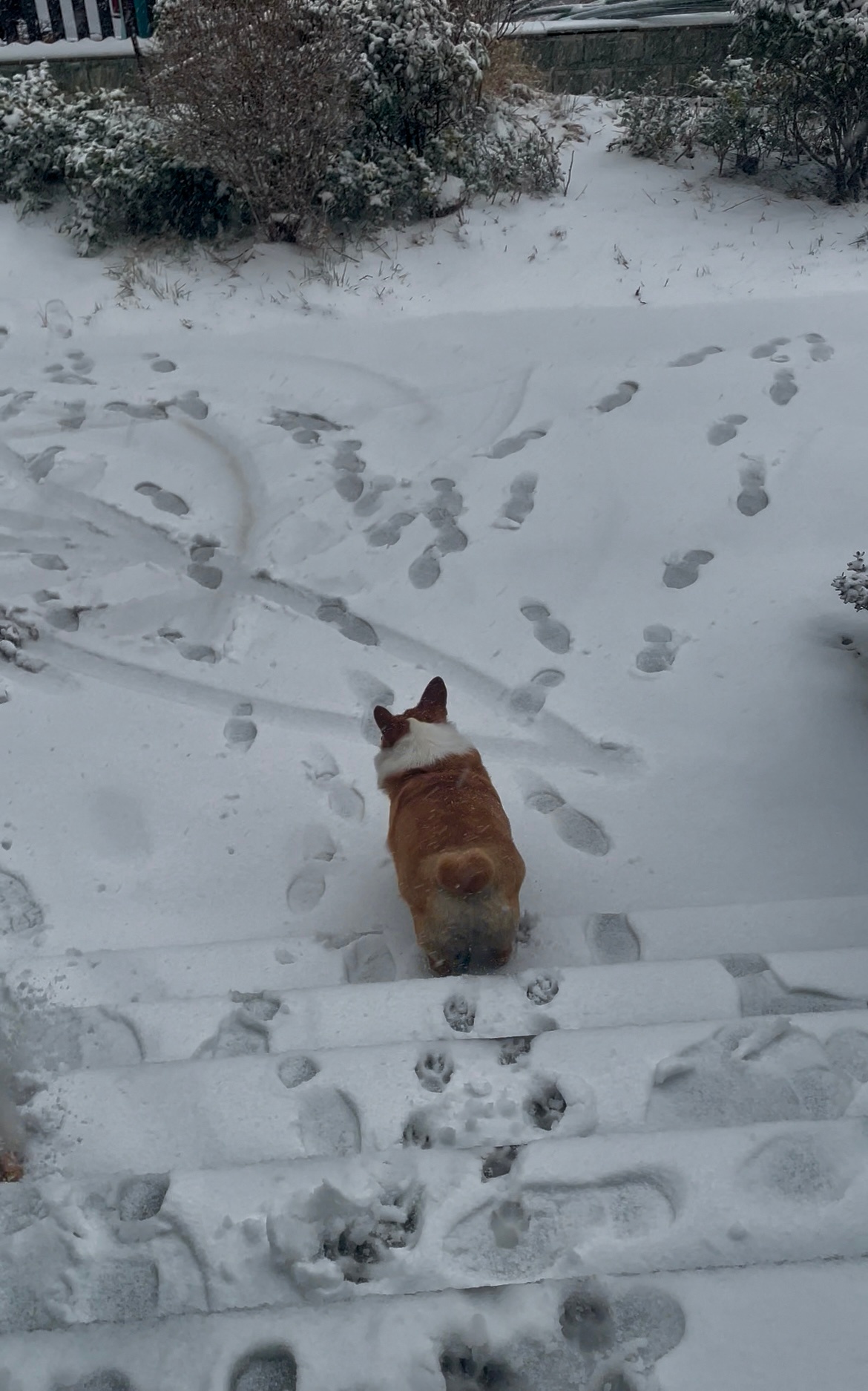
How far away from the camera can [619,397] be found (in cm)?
471

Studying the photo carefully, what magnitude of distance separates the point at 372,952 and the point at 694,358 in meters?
3.69

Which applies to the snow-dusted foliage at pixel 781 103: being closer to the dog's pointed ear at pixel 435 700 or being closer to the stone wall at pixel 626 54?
the stone wall at pixel 626 54

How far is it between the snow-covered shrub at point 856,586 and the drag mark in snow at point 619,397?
1.80 meters

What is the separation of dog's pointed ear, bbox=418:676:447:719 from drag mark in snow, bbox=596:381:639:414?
228 centimetres

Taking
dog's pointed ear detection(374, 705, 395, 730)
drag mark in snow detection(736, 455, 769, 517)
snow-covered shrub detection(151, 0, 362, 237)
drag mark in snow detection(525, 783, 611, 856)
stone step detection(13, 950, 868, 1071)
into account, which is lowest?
drag mark in snow detection(525, 783, 611, 856)

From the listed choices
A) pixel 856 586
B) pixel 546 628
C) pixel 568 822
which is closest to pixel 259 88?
pixel 546 628

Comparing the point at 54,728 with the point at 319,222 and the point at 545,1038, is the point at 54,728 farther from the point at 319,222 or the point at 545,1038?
the point at 319,222

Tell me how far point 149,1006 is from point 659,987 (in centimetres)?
112

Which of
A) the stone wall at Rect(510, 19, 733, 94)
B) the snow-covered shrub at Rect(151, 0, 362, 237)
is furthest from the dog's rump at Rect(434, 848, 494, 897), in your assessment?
the stone wall at Rect(510, 19, 733, 94)

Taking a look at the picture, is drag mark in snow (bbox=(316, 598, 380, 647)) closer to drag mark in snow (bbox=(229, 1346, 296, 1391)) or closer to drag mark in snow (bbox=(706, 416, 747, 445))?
drag mark in snow (bbox=(706, 416, 747, 445))

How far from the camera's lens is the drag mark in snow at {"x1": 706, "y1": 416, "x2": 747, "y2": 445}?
438 cm

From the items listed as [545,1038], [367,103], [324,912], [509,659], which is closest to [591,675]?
[509,659]

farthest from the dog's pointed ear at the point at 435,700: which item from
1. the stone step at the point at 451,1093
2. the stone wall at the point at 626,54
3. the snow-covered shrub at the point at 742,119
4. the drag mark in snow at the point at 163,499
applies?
the stone wall at the point at 626,54

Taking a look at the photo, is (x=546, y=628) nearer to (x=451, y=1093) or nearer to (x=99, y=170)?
(x=451, y=1093)
